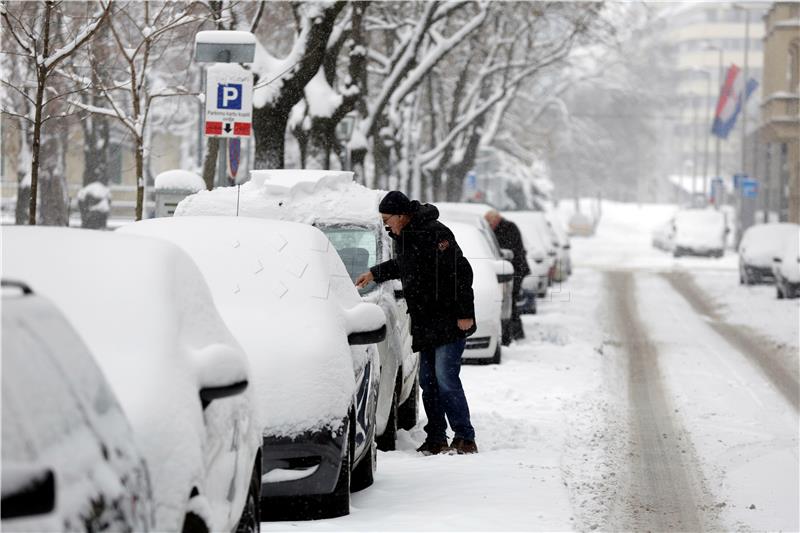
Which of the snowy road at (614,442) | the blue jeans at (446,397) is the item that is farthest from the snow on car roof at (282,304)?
the blue jeans at (446,397)

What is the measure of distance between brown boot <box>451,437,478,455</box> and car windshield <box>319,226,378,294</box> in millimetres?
1275

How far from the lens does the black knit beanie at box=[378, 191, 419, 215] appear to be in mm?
9742

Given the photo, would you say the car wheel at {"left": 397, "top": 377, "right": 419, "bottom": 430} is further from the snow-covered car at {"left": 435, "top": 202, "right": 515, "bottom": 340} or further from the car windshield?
the snow-covered car at {"left": 435, "top": 202, "right": 515, "bottom": 340}

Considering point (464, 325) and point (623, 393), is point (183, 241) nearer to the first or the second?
point (464, 325)

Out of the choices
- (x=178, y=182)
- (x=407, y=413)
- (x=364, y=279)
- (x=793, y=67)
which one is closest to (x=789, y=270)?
(x=178, y=182)

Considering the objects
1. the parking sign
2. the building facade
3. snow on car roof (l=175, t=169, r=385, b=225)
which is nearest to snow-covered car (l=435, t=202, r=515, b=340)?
the parking sign

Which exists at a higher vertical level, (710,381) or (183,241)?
(183,241)

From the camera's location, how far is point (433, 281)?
10.0 m

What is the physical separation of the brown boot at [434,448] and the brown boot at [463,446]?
0.05 metres

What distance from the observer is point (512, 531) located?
745cm

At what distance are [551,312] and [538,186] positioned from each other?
5585cm

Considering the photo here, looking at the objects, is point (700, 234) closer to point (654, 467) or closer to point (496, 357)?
point (496, 357)

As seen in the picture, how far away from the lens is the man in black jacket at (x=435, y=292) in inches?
388

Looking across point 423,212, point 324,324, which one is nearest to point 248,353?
point 324,324
